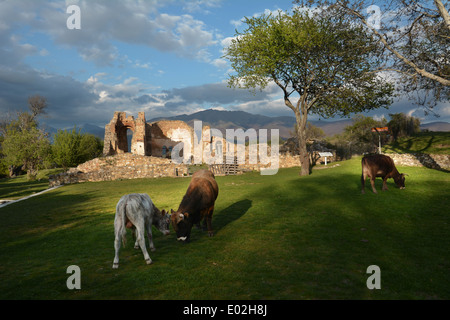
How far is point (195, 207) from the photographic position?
8.20 meters

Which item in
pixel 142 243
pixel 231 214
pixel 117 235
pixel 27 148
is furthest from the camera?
pixel 27 148

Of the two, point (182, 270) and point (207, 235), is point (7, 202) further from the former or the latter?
point (182, 270)

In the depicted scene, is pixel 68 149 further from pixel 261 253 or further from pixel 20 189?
pixel 261 253

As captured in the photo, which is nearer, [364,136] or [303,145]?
[303,145]

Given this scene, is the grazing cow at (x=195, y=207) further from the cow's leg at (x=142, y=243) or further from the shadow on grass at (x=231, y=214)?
the cow's leg at (x=142, y=243)

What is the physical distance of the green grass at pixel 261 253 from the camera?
506 cm

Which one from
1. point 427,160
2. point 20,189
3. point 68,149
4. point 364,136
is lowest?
point 20,189

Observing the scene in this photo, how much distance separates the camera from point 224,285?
5203mm

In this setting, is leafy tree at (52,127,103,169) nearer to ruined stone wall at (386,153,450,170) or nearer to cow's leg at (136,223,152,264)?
cow's leg at (136,223,152,264)

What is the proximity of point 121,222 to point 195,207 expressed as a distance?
243 cm

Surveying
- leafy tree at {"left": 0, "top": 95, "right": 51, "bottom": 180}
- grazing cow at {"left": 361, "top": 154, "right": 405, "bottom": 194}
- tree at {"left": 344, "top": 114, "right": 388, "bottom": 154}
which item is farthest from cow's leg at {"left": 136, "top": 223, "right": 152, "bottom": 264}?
tree at {"left": 344, "top": 114, "right": 388, "bottom": 154}

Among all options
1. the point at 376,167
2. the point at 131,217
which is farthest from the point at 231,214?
the point at 376,167

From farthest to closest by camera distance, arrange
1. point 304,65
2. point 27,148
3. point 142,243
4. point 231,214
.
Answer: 1. point 27,148
2. point 304,65
3. point 231,214
4. point 142,243
